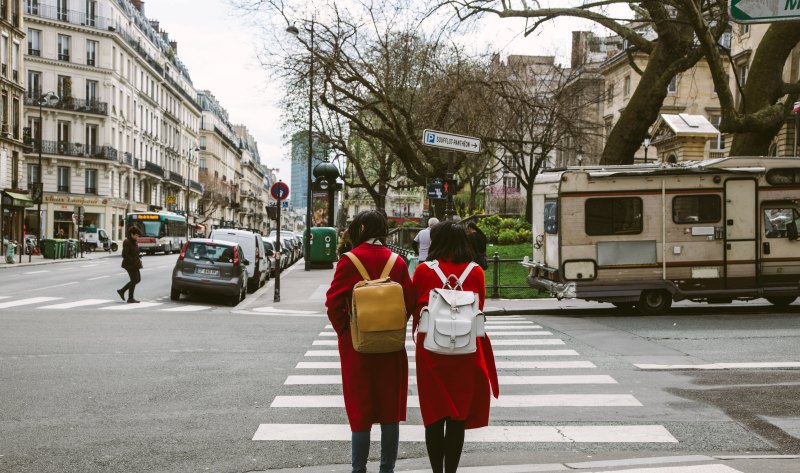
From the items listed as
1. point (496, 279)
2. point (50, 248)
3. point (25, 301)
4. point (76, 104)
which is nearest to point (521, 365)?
point (496, 279)

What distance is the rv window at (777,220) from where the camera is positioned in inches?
655

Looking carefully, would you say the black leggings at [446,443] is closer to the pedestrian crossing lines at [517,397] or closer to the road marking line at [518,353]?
the pedestrian crossing lines at [517,397]

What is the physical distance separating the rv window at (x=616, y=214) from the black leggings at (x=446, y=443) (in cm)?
1210

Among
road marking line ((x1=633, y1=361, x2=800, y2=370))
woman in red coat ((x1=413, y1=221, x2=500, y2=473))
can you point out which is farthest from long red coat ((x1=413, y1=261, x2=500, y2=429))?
road marking line ((x1=633, y1=361, x2=800, y2=370))

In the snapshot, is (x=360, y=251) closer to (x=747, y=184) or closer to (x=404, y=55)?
(x=747, y=184)

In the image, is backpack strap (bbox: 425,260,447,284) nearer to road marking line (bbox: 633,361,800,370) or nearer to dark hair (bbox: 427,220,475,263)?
dark hair (bbox: 427,220,475,263)

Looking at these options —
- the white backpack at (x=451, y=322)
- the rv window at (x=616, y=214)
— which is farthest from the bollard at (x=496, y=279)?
the white backpack at (x=451, y=322)

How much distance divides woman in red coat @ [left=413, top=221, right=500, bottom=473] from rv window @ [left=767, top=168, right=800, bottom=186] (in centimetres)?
1343

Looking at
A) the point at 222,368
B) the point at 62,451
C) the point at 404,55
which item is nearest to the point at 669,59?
the point at 404,55

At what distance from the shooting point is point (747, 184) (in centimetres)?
1653

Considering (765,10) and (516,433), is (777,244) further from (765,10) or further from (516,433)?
(765,10)

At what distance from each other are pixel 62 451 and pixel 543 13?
52.1 ft

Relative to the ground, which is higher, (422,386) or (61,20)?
(61,20)

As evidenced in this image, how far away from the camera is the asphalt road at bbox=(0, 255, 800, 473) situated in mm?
6164
